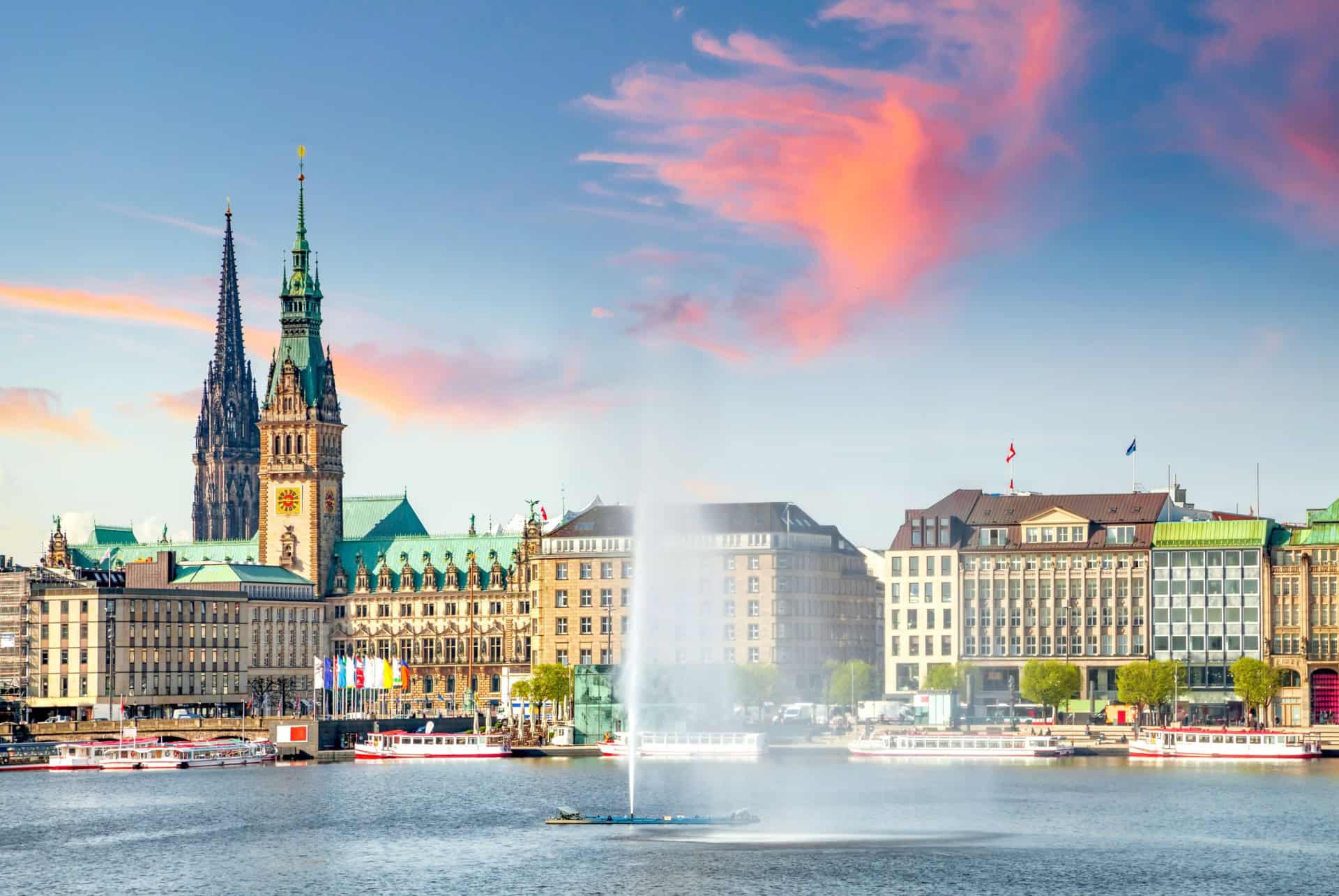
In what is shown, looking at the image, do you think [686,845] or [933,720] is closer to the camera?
[686,845]

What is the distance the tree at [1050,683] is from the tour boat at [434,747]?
4274cm

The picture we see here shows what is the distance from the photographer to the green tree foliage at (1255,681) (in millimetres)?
190750

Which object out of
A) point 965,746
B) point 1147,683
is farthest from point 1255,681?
point 965,746

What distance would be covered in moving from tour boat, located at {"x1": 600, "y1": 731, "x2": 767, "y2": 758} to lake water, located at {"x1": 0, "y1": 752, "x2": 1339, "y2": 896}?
738 centimetres

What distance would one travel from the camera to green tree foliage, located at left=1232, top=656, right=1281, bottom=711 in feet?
626

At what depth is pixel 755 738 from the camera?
17725 centimetres

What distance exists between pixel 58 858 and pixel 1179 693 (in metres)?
112

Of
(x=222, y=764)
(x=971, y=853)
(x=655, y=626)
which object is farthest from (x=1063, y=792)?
(x=222, y=764)

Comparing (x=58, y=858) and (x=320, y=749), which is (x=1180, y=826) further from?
(x=320, y=749)

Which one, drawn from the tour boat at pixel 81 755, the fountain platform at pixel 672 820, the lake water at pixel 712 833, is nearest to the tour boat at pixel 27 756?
the tour boat at pixel 81 755

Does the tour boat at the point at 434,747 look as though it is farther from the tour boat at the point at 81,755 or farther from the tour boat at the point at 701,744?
the tour boat at the point at 81,755

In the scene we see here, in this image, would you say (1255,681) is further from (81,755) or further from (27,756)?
(27,756)

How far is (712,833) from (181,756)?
8436cm

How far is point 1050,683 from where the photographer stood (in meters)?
197
